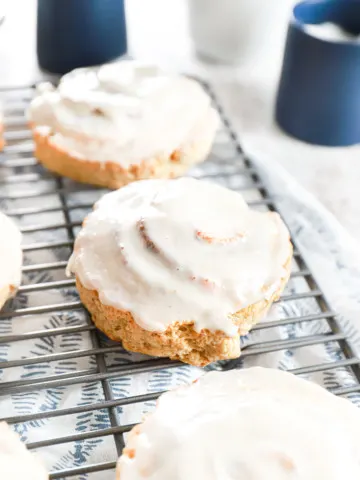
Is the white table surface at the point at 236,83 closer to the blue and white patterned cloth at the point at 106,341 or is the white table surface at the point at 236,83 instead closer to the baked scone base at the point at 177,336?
the blue and white patterned cloth at the point at 106,341

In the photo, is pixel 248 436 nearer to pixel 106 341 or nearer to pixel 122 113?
pixel 106 341

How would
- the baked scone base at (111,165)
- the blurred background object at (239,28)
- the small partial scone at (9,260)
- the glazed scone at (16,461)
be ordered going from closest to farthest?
the glazed scone at (16,461), the small partial scone at (9,260), the baked scone base at (111,165), the blurred background object at (239,28)

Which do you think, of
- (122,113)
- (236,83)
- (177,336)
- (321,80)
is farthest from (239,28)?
(177,336)

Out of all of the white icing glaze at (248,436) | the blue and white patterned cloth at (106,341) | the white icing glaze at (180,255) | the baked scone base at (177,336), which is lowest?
the blue and white patterned cloth at (106,341)

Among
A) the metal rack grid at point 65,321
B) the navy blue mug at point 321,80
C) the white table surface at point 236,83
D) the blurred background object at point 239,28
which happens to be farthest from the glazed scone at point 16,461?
the blurred background object at point 239,28

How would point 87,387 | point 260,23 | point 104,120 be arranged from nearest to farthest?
1. point 87,387
2. point 104,120
3. point 260,23

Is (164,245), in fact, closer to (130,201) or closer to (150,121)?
(130,201)

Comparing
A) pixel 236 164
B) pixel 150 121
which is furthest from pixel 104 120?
pixel 236 164
